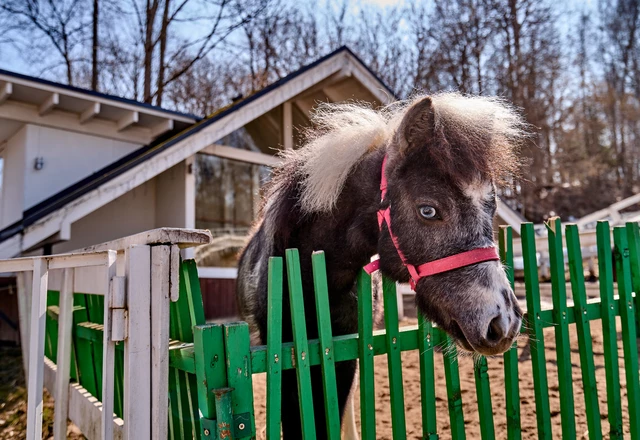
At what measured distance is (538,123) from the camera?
1741 cm

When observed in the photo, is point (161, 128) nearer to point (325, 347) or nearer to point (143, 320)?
point (143, 320)

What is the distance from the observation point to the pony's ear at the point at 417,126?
1.81m

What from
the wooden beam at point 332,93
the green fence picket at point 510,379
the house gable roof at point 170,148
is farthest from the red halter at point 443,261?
the wooden beam at point 332,93

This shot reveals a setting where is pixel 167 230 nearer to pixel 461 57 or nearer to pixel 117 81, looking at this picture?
pixel 117 81

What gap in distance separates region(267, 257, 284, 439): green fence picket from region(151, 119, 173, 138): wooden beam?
19.6 ft

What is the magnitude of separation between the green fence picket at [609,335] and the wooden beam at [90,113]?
6049mm

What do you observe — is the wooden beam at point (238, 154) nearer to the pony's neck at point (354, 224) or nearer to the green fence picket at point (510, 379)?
the pony's neck at point (354, 224)

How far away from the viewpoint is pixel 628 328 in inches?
105

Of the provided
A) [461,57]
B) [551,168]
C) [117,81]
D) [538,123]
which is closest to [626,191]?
[551,168]

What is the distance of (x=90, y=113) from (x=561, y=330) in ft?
20.5

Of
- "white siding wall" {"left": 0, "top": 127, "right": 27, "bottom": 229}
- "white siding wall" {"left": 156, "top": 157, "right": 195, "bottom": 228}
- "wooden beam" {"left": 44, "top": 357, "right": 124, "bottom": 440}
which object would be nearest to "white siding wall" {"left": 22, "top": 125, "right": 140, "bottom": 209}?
"white siding wall" {"left": 0, "top": 127, "right": 27, "bottom": 229}

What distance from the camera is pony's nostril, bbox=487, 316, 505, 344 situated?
151 centimetres

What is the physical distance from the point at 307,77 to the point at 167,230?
5873 mm

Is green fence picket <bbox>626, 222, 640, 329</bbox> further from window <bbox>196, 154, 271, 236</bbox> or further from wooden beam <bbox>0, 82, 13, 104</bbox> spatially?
wooden beam <bbox>0, 82, 13, 104</bbox>
